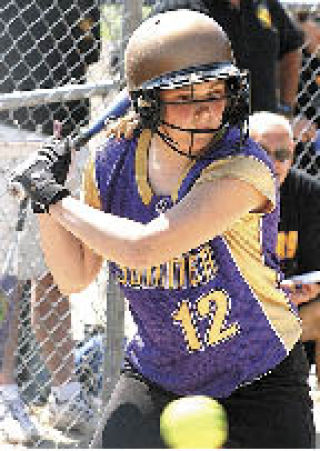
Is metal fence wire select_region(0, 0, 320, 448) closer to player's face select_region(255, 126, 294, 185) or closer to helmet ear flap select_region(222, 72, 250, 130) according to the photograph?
player's face select_region(255, 126, 294, 185)

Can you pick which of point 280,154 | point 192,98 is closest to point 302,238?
point 280,154

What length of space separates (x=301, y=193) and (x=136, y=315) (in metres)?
1.65

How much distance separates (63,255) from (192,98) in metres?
0.62

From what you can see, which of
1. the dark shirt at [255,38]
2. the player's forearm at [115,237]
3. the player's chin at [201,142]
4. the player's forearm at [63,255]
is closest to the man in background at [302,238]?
the dark shirt at [255,38]

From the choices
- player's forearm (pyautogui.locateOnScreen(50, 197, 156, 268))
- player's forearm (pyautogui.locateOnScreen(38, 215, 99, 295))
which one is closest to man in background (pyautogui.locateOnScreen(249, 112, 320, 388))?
player's forearm (pyautogui.locateOnScreen(38, 215, 99, 295))

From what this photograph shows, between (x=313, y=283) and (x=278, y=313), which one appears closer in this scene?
(x=278, y=313)

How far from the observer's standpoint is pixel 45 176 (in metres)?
2.80

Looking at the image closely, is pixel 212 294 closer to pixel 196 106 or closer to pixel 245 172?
pixel 245 172

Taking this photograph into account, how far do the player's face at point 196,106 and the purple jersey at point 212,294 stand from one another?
99 mm

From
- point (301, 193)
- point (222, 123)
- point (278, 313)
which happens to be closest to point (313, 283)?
point (301, 193)

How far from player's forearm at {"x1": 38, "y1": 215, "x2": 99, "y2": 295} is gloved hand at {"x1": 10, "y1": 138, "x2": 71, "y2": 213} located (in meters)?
0.10

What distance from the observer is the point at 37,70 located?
4777mm

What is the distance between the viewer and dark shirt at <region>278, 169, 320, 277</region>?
437 centimetres

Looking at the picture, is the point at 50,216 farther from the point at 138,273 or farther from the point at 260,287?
the point at 260,287
